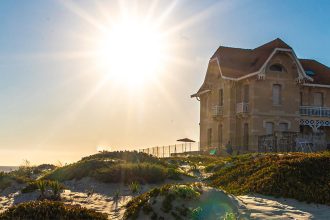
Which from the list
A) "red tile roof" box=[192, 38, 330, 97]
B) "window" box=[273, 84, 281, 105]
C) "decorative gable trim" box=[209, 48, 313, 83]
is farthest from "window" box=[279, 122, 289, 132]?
"red tile roof" box=[192, 38, 330, 97]

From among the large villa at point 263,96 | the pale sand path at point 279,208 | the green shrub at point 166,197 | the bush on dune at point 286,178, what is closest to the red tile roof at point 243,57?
the large villa at point 263,96

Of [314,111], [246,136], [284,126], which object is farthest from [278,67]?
[246,136]

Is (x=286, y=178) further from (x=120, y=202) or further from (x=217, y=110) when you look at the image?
(x=217, y=110)

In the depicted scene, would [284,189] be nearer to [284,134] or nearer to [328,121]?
[284,134]

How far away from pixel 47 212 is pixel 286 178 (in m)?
7.44

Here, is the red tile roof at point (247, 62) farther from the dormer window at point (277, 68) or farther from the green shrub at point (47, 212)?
the green shrub at point (47, 212)

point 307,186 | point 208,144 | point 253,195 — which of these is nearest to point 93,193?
point 253,195

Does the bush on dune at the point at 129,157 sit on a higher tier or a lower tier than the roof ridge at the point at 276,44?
lower

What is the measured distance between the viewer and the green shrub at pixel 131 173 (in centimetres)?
1831

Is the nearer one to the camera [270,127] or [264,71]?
[264,71]

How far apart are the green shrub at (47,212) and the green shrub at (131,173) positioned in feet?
21.3

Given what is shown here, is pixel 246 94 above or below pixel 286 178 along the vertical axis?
above

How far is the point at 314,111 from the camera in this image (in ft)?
142

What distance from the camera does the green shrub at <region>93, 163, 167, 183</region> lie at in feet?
60.1
